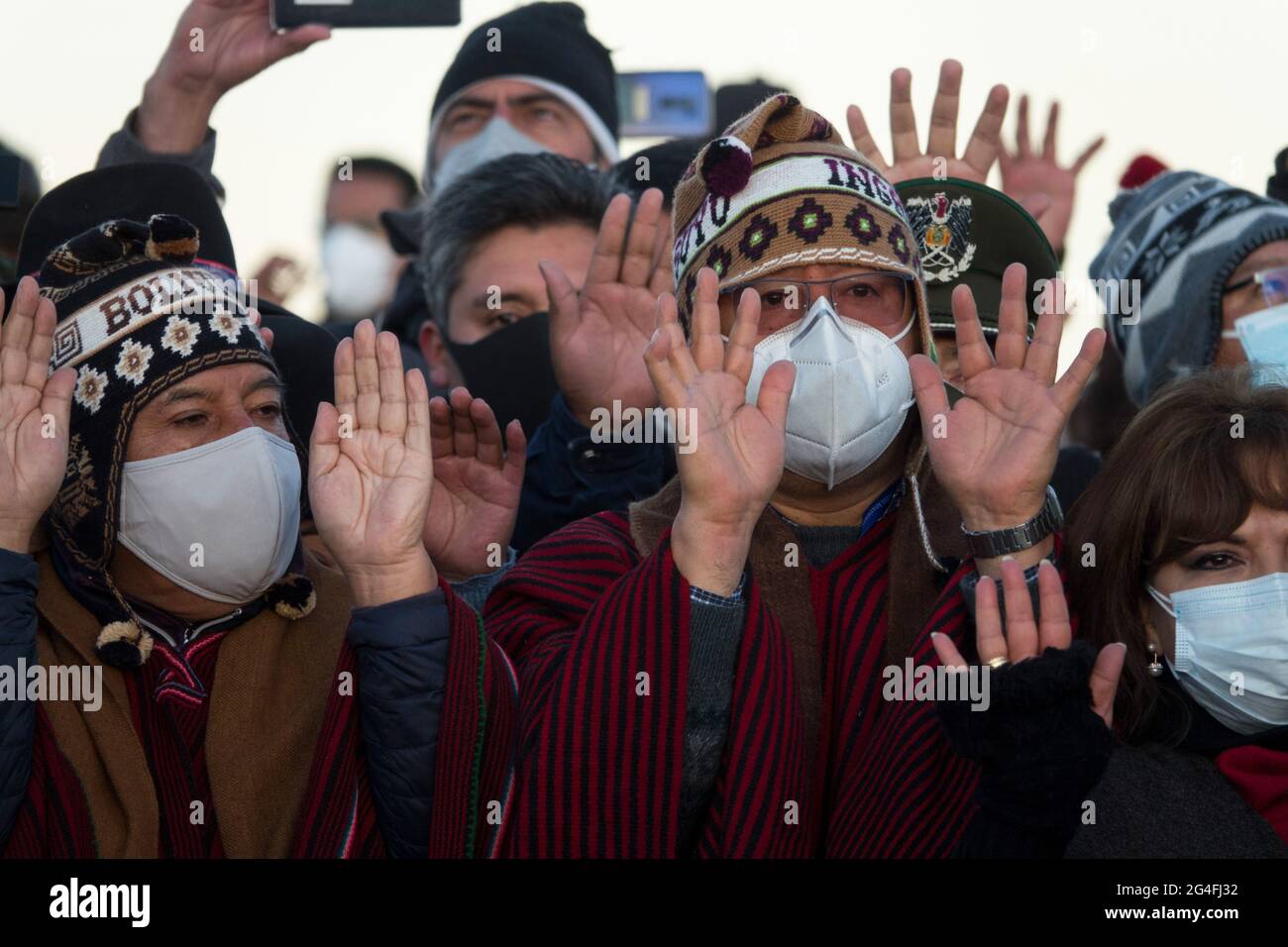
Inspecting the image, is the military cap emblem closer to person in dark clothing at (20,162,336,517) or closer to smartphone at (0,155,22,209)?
person in dark clothing at (20,162,336,517)

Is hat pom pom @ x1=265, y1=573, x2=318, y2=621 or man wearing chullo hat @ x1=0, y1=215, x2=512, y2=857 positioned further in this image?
hat pom pom @ x1=265, y1=573, x2=318, y2=621

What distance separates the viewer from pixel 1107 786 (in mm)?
3219

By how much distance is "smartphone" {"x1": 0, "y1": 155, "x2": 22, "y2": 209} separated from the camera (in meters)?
3.66

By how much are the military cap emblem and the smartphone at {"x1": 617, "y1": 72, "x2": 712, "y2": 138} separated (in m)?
1.52

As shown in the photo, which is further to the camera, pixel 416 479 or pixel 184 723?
pixel 184 723

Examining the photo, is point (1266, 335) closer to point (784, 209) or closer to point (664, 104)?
point (784, 209)

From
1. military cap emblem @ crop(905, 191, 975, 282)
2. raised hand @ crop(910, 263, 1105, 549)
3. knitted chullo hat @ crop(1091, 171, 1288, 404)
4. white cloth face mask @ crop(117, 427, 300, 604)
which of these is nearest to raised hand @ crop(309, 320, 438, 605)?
white cloth face mask @ crop(117, 427, 300, 604)

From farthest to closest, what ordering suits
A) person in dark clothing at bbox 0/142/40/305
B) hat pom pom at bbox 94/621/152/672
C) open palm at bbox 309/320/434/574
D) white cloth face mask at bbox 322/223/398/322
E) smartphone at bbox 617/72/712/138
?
1. white cloth face mask at bbox 322/223/398/322
2. smartphone at bbox 617/72/712/138
3. person in dark clothing at bbox 0/142/40/305
4. hat pom pom at bbox 94/621/152/672
5. open palm at bbox 309/320/434/574

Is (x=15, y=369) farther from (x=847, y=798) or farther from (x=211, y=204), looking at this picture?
(x=847, y=798)

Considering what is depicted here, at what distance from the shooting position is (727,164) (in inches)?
145

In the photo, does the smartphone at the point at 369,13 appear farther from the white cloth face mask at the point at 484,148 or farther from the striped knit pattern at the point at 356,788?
the white cloth face mask at the point at 484,148

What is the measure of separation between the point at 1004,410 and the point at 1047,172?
2.33 meters
